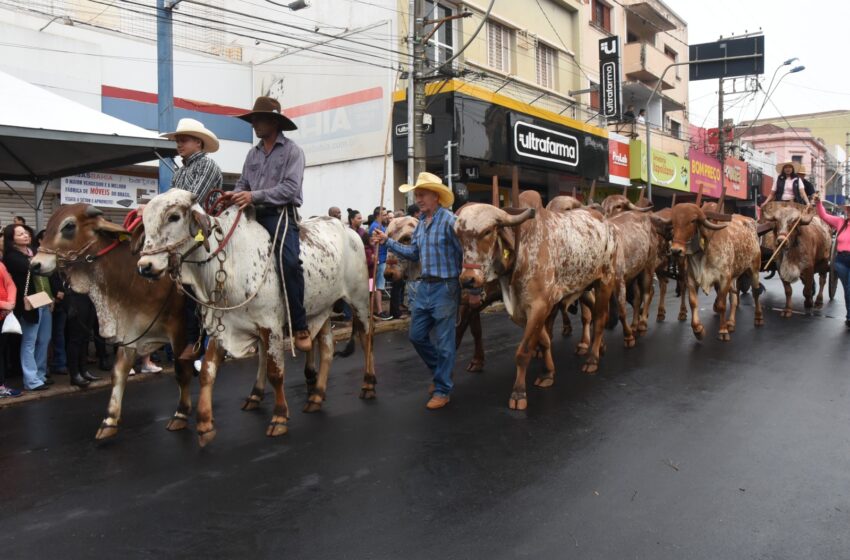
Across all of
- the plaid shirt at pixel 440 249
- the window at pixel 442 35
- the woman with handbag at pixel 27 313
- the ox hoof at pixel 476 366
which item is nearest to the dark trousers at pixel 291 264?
the plaid shirt at pixel 440 249

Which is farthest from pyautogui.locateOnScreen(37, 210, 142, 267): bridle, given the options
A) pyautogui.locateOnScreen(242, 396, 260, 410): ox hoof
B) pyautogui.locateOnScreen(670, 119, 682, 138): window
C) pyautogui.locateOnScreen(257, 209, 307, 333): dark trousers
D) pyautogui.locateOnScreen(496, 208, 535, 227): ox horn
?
pyautogui.locateOnScreen(670, 119, 682, 138): window

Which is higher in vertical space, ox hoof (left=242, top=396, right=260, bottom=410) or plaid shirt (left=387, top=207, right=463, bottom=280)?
plaid shirt (left=387, top=207, right=463, bottom=280)

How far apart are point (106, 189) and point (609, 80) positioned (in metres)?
16.5

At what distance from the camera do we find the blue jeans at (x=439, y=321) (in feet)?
19.8

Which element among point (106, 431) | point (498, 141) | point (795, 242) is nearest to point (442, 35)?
point (498, 141)

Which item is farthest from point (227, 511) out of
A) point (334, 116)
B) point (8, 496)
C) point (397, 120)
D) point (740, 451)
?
point (334, 116)

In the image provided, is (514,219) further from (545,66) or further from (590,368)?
(545,66)

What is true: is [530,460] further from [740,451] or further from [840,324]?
[840,324]

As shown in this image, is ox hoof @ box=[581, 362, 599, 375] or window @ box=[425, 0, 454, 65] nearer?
ox hoof @ box=[581, 362, 599, 375]

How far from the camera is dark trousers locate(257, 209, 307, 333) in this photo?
541 centimetres

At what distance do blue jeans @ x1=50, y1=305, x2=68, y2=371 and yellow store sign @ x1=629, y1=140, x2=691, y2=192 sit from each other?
2109 centimetres

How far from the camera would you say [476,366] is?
7648 mm

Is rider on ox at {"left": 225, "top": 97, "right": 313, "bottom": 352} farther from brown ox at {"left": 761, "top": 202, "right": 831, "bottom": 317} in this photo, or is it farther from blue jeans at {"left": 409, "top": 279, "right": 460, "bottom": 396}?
brown ox at {"left": 761, "top": 202, "right": 831, "bottom": 317}

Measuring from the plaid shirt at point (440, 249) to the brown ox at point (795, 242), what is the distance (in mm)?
7926
